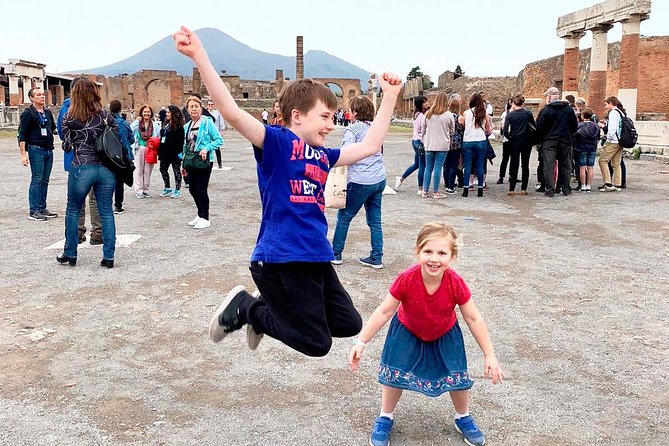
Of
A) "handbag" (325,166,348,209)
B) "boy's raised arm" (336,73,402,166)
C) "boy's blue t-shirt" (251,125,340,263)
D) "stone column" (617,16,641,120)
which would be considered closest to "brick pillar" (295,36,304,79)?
"stone column" (617,16,641,120)

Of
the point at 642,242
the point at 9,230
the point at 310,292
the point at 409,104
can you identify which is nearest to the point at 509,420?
the point at 310,292

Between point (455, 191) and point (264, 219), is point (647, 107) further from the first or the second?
point (264, 219)

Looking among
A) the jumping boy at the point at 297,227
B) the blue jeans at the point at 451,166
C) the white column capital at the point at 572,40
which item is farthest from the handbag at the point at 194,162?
the white column capital at the point at 572,40

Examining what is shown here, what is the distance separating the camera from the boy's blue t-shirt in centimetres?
311

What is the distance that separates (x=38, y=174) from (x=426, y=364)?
7.93 metres

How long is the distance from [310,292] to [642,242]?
6.27 metres

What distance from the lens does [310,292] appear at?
10.5ft

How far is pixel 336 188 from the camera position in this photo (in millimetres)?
6707

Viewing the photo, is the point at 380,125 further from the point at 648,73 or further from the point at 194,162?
the point at 648,73

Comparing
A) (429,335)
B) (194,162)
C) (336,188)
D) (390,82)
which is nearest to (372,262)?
(336,188)

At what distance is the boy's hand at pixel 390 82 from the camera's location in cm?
352

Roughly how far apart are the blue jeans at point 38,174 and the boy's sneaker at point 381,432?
781 cm

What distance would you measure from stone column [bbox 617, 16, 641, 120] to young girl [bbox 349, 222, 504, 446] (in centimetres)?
2165

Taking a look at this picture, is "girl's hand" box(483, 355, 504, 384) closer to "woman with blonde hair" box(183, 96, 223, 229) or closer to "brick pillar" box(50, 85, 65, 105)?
"woman with blonde hair" box(183, 96, 223, 229)
